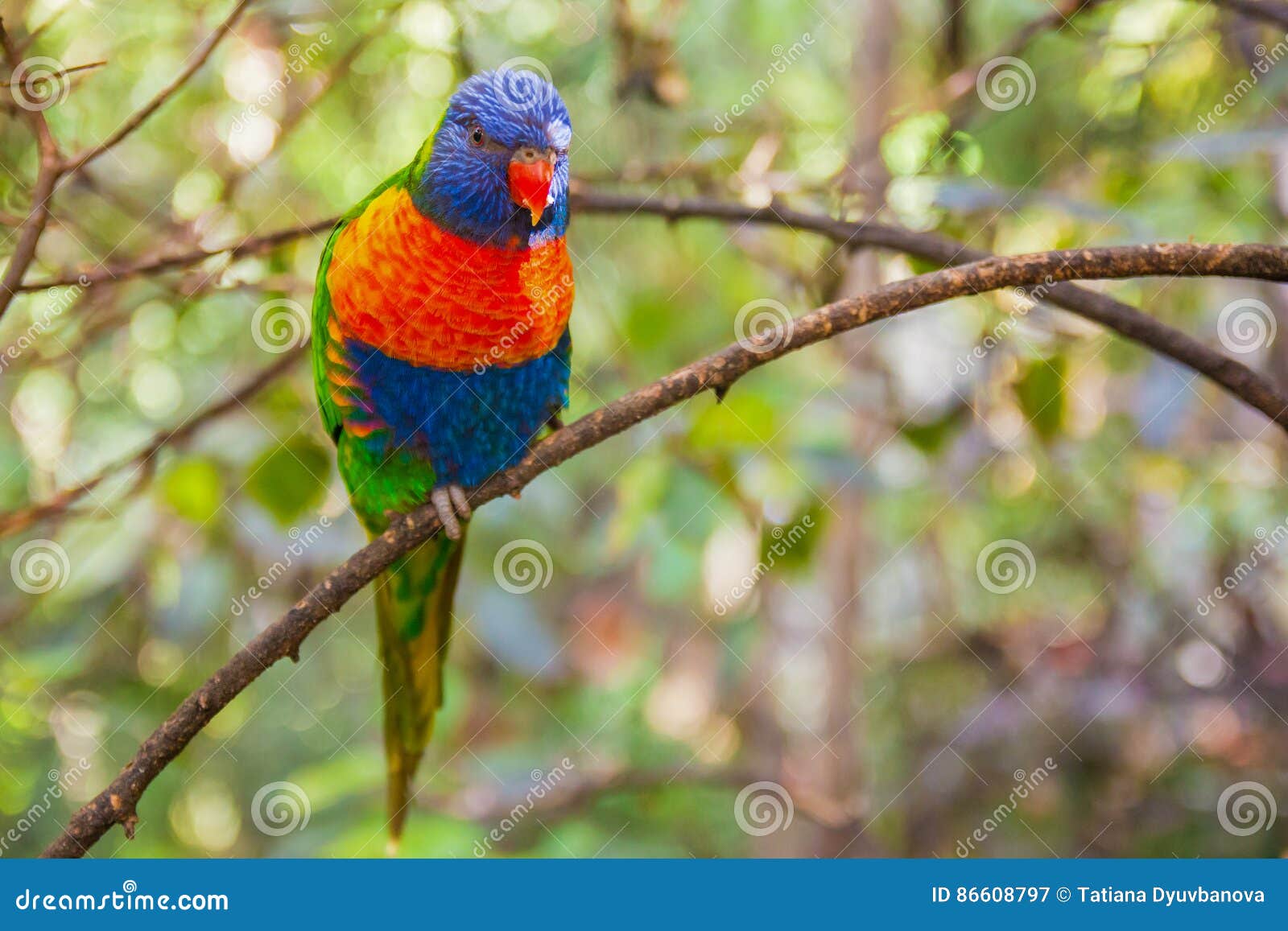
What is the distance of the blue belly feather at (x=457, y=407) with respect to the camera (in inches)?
75.4

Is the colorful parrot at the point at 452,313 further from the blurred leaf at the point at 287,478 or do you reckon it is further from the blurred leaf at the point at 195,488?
the blurred leaf at the point at 195,488

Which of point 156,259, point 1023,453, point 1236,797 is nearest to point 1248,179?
point 1023,453

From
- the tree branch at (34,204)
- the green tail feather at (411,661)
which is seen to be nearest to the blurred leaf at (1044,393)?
the green tail feather at (411,661)

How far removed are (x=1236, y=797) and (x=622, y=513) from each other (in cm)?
217

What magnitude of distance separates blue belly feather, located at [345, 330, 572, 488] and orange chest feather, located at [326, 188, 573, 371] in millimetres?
35

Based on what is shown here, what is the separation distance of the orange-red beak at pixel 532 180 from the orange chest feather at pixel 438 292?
0.36ft

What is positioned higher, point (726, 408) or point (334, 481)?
point (334, 481)

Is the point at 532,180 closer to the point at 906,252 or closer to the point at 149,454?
the point at 906,252

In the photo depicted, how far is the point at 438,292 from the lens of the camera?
1.82 meters

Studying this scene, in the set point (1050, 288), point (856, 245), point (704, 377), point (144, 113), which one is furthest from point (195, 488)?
point (1050, 288)

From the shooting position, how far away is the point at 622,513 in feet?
7.65

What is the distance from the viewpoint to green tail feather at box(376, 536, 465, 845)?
2170 mm

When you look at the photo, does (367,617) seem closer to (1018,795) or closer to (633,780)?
(633,780)

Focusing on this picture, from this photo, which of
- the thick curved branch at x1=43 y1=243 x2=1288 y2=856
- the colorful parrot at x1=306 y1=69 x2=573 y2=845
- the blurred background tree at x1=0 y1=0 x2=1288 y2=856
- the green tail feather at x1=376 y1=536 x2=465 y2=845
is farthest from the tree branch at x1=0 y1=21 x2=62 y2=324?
the green tail feather at x1=376 y1=536 x2=465 y2=845
